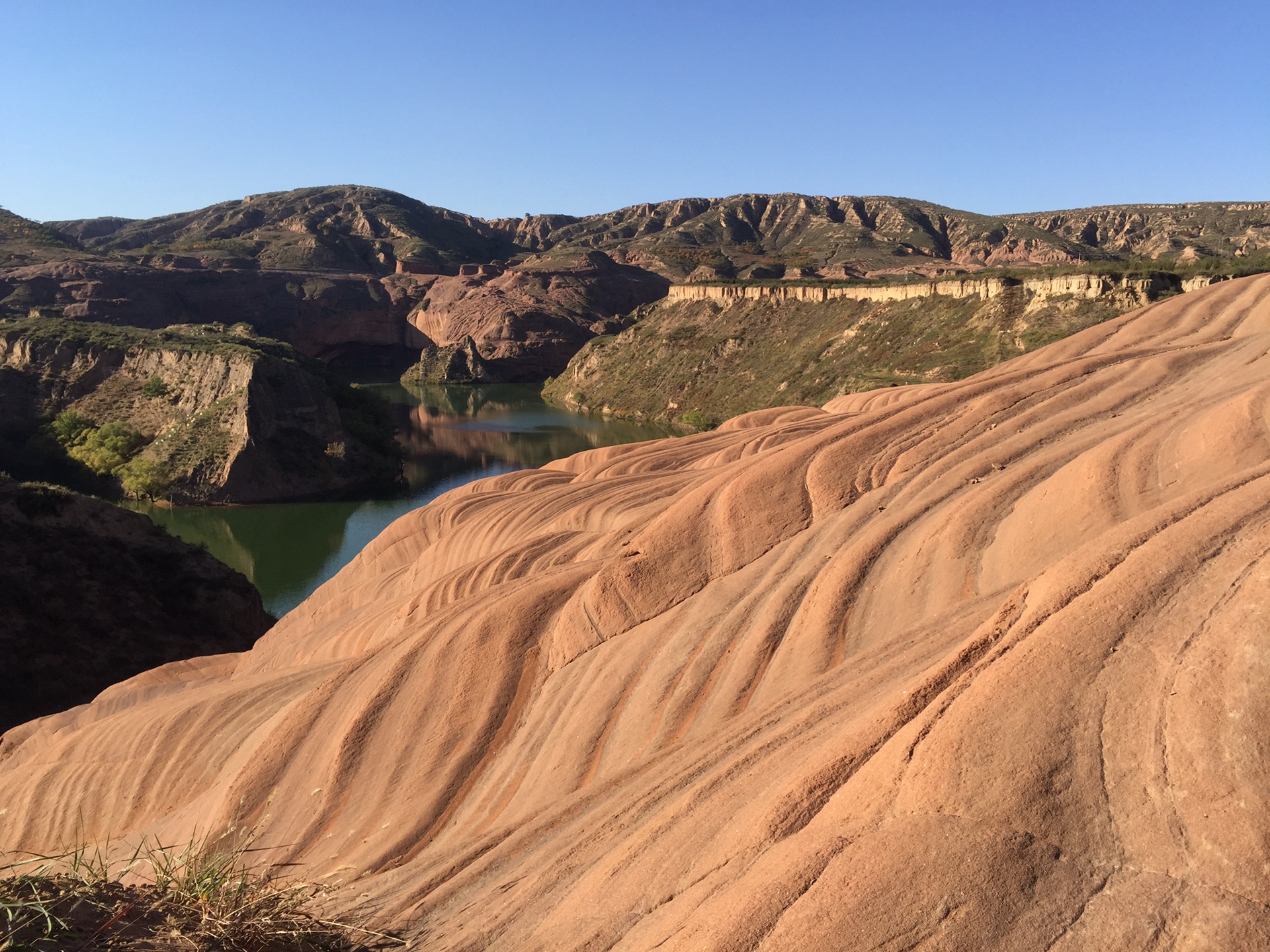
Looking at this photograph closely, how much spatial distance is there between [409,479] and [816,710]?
50.5 meters

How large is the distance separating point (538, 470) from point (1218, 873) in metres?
22.6

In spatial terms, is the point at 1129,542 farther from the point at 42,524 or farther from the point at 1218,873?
the point at 42,524

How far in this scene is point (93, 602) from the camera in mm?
24172

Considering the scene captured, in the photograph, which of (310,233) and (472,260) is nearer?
(310,233)

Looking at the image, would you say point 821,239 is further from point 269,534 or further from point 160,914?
point 160,914

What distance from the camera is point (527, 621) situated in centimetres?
1290

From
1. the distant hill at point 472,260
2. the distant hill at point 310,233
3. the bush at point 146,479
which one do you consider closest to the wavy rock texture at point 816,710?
the bush at point 146,479

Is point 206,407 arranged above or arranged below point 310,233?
below

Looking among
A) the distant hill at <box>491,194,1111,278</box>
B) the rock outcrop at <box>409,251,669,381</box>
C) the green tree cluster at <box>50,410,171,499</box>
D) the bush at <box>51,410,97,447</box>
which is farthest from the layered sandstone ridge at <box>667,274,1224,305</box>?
the bush at <box>51,410,97,447</box>

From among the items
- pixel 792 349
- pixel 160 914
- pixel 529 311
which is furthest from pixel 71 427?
pixel 529 311

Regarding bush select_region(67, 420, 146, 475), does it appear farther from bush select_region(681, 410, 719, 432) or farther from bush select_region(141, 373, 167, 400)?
bush select_region(681, 410, 719, 432)

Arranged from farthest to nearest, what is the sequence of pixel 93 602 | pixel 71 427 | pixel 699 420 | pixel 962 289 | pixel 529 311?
1. pixel 529 311
2. pixel 699 420
3. pixel 962 289
4. pixel 71 427
5. pixel 93 602

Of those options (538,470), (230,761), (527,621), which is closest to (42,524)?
(538,470)

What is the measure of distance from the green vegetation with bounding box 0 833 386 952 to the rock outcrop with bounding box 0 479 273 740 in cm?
1902
